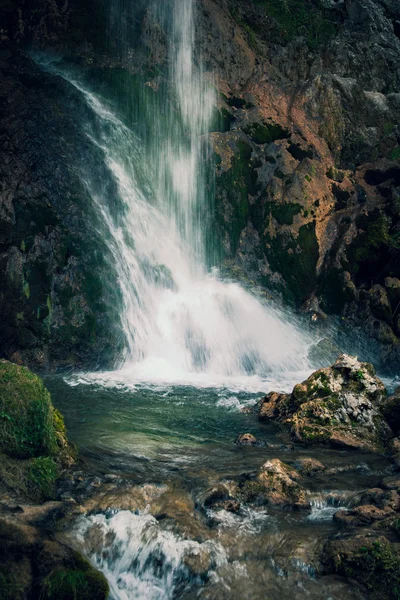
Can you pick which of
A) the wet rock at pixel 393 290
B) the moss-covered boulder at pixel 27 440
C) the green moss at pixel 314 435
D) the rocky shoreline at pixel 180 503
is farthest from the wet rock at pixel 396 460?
the wet rock at pixel 393 290

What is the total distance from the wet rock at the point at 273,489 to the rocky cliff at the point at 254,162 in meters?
13.3

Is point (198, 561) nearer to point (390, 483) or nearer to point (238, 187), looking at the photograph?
point (390, 483)

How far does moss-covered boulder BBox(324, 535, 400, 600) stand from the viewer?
696 cm

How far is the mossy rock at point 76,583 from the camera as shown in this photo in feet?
20.7

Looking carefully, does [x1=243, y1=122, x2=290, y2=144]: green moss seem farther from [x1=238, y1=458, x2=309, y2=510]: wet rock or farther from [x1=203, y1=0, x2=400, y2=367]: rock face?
[x1=238, y1=458, x2=309, y2=510]: wet rock

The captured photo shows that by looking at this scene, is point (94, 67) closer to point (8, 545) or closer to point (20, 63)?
point (20, 63)

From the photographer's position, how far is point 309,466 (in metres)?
11.1

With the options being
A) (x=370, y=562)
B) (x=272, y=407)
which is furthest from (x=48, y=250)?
(x=370, y=562)

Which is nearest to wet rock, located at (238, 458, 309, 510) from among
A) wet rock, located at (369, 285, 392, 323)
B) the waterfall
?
the waterfall

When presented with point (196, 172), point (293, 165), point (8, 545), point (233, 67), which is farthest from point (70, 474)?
point (233, 67)

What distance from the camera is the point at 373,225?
90.8 feet

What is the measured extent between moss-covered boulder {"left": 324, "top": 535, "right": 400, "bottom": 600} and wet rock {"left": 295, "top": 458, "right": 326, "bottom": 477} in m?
3.25

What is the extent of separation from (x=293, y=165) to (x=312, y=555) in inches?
1025

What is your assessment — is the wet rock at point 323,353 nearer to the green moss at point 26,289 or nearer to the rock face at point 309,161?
the rock face at point 309,161
